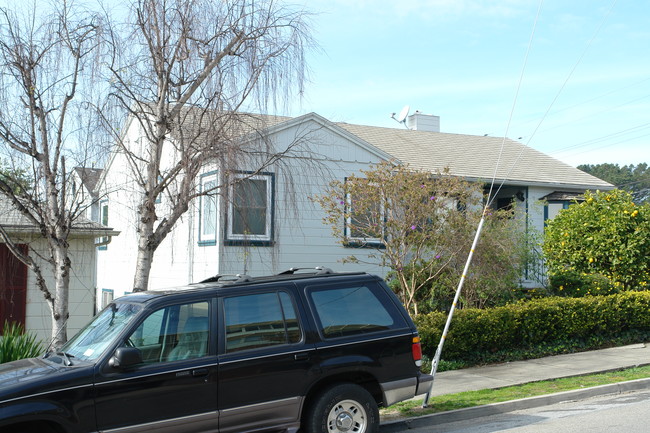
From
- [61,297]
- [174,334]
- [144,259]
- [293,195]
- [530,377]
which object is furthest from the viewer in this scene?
[530,377]

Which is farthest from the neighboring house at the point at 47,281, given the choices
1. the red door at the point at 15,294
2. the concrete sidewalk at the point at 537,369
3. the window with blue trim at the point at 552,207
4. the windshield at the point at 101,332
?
the window with blue trim at the point at 552,207

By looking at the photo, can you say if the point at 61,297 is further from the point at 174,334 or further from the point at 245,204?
the point at 174,334

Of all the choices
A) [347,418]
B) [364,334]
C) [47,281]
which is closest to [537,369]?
[364,334]

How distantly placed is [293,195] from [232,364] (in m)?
4.51

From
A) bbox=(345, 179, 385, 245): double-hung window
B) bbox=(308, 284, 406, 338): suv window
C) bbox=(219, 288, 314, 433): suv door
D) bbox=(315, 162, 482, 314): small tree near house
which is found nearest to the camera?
bbox=(219, 288, 314, 433): suv door

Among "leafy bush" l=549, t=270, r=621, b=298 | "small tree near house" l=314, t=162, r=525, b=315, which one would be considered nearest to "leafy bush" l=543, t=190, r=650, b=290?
"leafy bush" l=549, t=270, r=621, b=298

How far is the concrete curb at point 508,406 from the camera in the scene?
8180 millimetres

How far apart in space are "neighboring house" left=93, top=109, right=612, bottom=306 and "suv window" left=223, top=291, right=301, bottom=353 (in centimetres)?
305

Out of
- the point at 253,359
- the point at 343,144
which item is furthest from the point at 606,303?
the point at 253,359

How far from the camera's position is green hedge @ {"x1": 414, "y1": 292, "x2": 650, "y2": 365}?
1184cm

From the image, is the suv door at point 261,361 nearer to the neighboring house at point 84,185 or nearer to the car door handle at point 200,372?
the car door handle at point 200,372

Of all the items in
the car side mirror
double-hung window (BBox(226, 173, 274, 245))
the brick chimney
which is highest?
the brick chimney

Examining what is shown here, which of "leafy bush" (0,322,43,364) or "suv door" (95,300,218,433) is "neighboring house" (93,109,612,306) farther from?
"suv door" (95,300,218,433)

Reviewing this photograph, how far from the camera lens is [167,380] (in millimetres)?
5945
